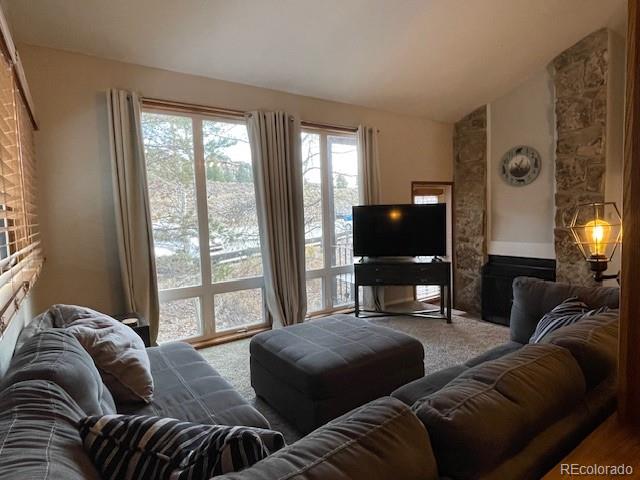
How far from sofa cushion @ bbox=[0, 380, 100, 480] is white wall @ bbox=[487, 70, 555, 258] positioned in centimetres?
480

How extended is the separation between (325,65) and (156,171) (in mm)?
1942

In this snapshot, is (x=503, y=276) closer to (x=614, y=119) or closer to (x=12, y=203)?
(x=614, y=119)

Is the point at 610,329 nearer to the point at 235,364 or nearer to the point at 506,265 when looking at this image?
the point at 235,364

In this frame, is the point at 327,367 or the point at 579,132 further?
the point at 579,132

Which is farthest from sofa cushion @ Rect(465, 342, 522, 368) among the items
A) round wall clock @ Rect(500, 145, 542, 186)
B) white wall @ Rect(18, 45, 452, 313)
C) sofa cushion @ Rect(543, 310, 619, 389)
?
round wall clock @ Rect(500, 145, 542, 186)

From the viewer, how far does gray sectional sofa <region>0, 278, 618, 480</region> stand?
27.9 inches

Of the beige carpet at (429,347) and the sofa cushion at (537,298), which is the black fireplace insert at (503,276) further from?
the sofa cushion at (537,298)

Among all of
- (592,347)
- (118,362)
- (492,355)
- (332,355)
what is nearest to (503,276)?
(492,355)

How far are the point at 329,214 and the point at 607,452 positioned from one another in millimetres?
3836

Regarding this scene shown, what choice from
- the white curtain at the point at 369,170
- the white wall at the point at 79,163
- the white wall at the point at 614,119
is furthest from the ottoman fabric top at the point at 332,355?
the white wall at the point at 614,119

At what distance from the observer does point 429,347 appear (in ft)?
11.7

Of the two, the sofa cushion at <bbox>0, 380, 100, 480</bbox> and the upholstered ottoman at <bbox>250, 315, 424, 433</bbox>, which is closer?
the sofa cushion at <bbox>0, 380, 100, 480</bbox>

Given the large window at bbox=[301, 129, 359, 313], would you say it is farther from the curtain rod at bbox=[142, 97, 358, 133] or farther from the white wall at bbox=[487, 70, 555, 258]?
the white wall at bbox=[487, 70, 555, 258]

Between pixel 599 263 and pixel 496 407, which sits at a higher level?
pixel 599 263
